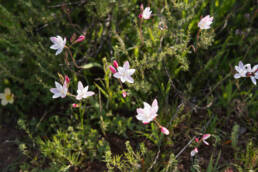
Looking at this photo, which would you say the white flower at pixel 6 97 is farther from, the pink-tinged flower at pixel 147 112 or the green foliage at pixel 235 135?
the green foliage at pixel 235 135

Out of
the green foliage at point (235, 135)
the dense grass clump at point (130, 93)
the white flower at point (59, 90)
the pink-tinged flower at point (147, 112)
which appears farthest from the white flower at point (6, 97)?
the green foliage at point (235, 135)

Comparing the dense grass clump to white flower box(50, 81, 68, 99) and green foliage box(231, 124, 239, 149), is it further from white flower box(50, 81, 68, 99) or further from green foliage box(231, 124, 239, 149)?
white flower box(50, 81, 68, 99)

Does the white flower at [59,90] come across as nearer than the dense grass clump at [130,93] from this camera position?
Yes

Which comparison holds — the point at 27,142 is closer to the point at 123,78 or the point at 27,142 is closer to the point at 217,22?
the point at 123,78

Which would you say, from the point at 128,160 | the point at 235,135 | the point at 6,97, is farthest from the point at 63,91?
the point at 235,135

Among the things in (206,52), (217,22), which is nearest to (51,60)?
(206,52)

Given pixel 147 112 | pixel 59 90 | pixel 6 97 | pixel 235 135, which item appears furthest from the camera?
pixel 6 97

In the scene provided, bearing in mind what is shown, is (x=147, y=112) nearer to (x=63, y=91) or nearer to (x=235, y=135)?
(x=63, y=91)
